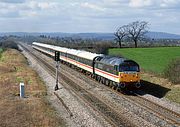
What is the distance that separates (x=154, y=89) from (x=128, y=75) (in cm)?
331

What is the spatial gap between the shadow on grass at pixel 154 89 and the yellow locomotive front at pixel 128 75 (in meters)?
1.49

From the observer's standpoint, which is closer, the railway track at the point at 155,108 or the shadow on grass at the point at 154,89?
the railway track at the point at 155,108

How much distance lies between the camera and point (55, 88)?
122 feet

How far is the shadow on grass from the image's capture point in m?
33.8

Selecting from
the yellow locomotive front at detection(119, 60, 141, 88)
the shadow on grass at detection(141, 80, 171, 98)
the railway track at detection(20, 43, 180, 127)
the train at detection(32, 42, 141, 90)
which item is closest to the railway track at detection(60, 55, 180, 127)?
the railway track at detection(20, 43, 180, 127)

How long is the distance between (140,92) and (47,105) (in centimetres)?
991

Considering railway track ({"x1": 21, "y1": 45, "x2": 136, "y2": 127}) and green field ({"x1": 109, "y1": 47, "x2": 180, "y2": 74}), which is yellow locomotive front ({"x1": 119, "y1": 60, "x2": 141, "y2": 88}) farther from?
green field ({"x1": 109, "y1": 47, "x2": 180, "y2": 74})

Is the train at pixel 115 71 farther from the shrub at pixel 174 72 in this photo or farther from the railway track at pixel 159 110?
the shrub at pixel 174 72

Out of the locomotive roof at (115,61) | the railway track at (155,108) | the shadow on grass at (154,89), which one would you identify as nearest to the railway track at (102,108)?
the railway track at (155,108)

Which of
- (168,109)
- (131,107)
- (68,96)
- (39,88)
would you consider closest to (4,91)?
(39,88)

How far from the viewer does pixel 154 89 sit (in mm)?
35812

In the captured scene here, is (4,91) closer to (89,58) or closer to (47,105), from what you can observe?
(47,105)

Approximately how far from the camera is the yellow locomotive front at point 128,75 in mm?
34000

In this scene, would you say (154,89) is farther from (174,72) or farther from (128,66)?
(128,66)
